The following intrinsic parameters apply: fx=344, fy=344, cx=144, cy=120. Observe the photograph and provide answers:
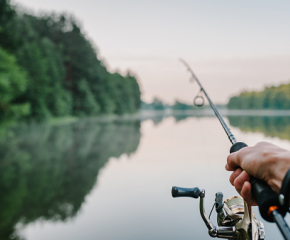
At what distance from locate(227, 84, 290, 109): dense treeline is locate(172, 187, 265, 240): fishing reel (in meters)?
78.0

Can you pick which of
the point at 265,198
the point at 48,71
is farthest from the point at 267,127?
the point at 265,198

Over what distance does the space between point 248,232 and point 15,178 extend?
962 centimetres

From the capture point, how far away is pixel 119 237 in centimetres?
589

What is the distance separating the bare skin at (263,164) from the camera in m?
0.93

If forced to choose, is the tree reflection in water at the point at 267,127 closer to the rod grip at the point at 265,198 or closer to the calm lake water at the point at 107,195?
the calm lake water at the point at 107,195

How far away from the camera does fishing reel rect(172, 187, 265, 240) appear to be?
150cm

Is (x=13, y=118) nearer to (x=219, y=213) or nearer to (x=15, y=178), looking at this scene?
(x=15, y=178)

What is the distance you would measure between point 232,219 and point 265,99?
97.0m

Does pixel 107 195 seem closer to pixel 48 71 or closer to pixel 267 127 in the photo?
pixel 267 127

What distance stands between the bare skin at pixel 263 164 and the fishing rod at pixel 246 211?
0.10 feet

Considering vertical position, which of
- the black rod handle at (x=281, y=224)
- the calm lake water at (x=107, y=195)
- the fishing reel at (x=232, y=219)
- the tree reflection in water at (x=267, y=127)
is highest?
the tree reflection in water at (x=267, y=127)

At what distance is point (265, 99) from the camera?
93125 millimetres

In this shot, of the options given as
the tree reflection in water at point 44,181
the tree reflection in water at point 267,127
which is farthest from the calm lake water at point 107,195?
the tree reflection in water at point 267,127

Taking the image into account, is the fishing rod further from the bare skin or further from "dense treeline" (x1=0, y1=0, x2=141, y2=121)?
"dense treeline" (x1=0, y1=0, x2=141, y2=121)
